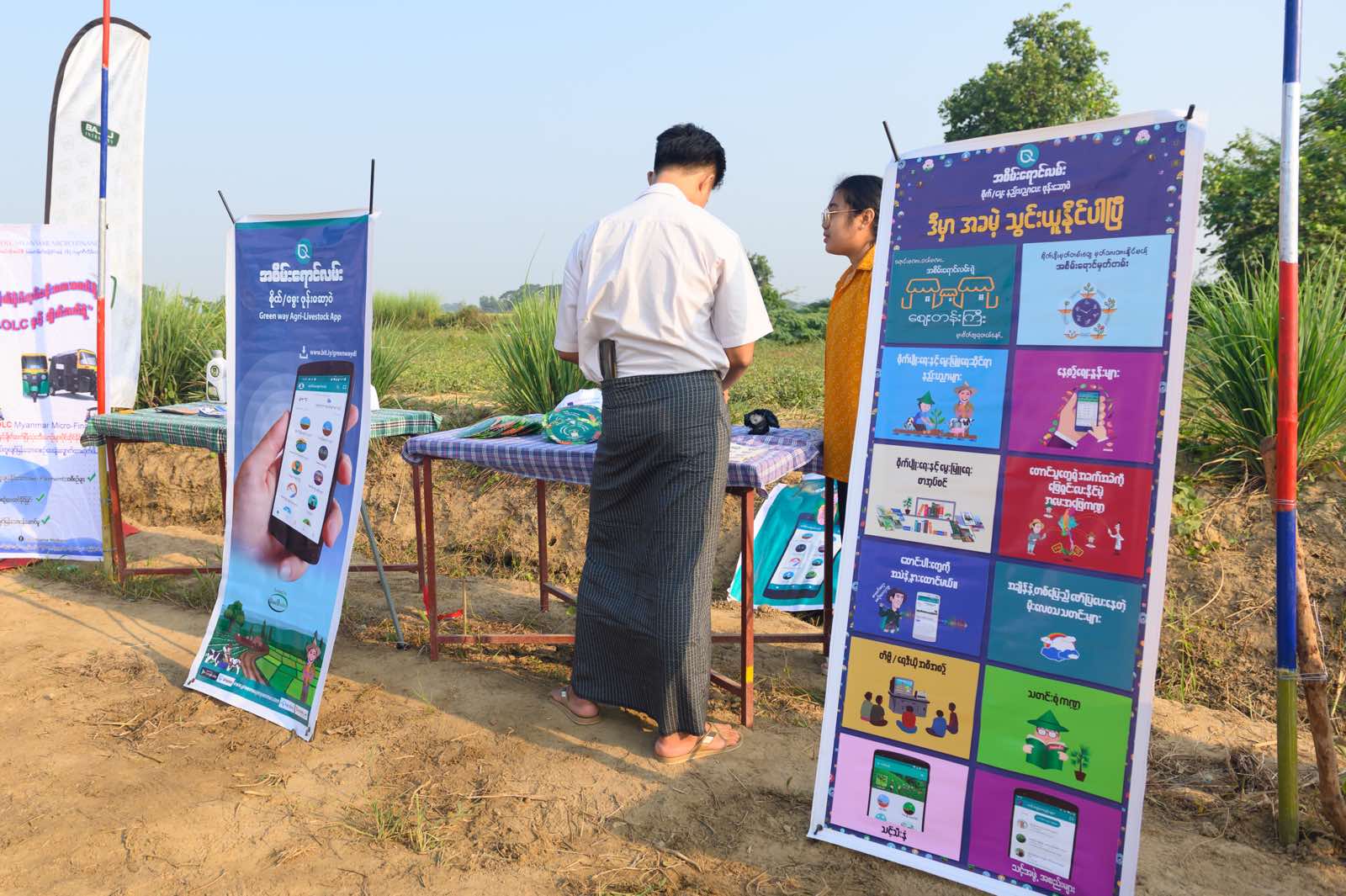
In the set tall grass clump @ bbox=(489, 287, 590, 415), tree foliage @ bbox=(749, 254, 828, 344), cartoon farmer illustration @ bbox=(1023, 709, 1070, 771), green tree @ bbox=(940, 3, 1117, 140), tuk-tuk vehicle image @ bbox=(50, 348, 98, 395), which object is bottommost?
cartoon farmer illustration @ bbox=(1023, 709, 1070, 771)

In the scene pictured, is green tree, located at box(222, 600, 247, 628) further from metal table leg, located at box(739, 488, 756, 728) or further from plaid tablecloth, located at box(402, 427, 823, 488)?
metal table leg, located at box(739, 488, 756, 728)

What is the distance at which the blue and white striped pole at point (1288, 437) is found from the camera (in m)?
2.30

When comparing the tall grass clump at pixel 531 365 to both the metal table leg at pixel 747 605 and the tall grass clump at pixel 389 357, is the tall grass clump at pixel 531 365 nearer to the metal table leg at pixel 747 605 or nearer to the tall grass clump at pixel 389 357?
the tall grass clump at pixel 389 357

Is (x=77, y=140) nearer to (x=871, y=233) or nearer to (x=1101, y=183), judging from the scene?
(x=871, y=233)

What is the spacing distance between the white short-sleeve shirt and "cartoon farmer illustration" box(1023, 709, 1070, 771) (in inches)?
55.6

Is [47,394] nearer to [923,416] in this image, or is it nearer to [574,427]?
[574,427]

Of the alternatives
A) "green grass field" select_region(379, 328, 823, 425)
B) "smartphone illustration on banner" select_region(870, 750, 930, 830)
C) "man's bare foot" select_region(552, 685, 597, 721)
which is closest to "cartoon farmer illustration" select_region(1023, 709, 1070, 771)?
"smartphone illustration on banner" select_region(870, 750, 930, 830)

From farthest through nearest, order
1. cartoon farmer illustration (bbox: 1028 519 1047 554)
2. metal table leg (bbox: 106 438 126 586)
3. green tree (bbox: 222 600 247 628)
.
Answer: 1. metal table leg (bbox: 106 438 126 586)
2. green tree (bbox: 222 600 247 628)
3. cartoon farmer illustration (bbox: 1028 519 1047 554)

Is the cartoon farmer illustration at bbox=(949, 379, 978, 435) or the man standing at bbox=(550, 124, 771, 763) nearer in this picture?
the cartoon farmer illustration at bbox=(949, 379, 978, 435)

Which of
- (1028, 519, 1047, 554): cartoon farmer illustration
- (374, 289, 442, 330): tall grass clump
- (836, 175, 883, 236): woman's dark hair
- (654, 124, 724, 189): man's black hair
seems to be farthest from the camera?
(374, 289, 442, 330): tall grass clump

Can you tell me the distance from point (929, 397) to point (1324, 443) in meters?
2.90

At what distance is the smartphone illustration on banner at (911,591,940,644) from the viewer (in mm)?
2486

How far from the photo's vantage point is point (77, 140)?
5.92 m

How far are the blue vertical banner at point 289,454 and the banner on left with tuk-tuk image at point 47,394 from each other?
2128 mm
